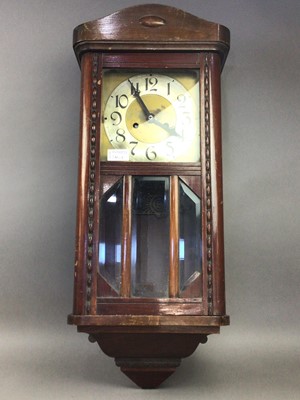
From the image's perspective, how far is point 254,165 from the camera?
1.45 metres

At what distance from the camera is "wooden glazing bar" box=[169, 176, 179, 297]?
1.18 meters

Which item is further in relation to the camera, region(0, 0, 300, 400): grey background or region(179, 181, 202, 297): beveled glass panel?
region(0, 0, 300, 400): grey background

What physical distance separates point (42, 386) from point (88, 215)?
0.39 meters

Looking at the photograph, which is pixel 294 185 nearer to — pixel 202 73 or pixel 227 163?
pixel 227 163

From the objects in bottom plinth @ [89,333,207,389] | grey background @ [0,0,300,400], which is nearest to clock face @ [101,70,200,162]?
grey background @ [0,0,300,400]

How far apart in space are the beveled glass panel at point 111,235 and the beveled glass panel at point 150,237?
3cm

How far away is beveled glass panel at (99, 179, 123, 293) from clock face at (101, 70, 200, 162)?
0.07 m

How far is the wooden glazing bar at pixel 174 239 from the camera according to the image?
118cm

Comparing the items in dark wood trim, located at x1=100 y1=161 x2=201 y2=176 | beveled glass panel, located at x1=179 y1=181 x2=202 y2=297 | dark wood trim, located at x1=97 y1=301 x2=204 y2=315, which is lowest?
dark wood trim, located at x1=97 y1=301 x2=204 y2=315

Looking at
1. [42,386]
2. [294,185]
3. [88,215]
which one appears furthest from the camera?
[294,185]

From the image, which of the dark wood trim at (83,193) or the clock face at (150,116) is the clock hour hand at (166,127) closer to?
the clock face at (150,116)

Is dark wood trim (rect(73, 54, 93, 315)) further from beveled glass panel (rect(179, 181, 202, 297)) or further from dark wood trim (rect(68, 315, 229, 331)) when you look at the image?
beveled glass panel (rect(179, 181, 202, 297))

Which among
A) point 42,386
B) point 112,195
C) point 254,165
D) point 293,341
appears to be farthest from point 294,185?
point 42,386

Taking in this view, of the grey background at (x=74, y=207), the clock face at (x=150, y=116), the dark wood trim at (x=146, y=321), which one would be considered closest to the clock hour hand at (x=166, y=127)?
the clock face at (x=150, y=116)
